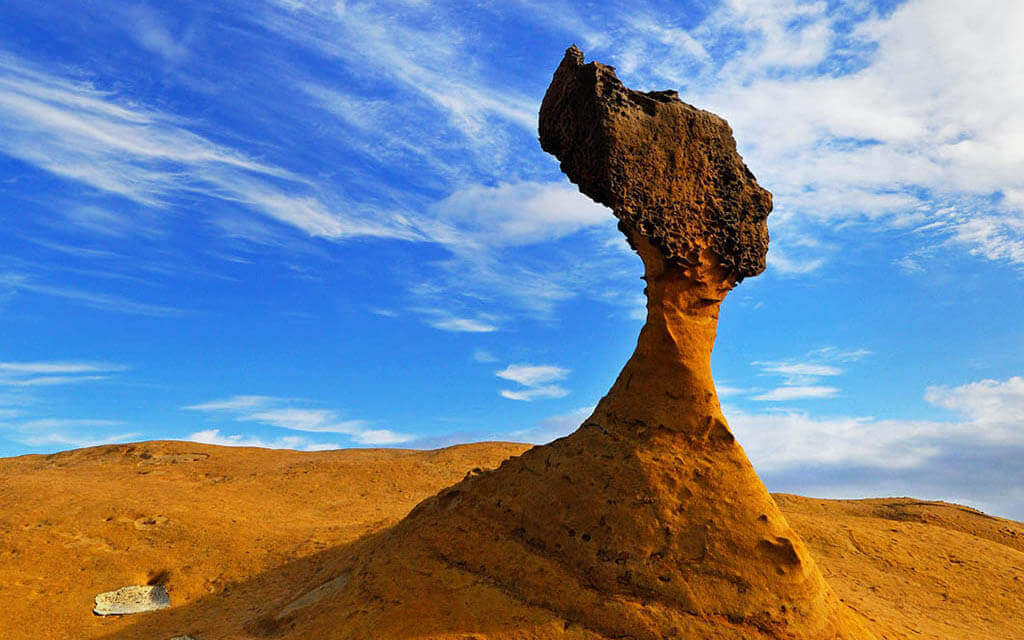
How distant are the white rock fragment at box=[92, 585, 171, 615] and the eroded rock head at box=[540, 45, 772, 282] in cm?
814

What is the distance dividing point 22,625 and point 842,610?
9.92 m

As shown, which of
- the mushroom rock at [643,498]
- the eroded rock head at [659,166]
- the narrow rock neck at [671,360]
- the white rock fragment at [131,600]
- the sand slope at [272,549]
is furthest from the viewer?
the white rock fragment at [131,600]

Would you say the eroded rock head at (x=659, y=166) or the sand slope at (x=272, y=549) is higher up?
the eroded rock head at (x=659, y=166)

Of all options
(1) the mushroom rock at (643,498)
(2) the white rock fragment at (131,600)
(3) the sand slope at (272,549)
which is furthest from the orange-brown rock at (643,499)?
(2) the white rock fragment at (131,600)

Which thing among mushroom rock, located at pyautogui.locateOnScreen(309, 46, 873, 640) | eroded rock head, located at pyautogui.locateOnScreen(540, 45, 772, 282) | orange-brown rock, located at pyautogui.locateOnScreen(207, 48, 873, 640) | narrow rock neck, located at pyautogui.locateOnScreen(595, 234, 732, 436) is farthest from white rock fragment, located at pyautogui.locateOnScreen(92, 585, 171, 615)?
eroded rock head, located at pyautogui.locateOnScreen(540, 45, 772, 282)

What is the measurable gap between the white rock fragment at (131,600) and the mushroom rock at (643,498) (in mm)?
3851

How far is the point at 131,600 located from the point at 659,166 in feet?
29.8

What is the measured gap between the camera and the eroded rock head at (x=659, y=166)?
6664 mm

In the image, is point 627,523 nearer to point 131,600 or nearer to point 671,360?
point 671,360

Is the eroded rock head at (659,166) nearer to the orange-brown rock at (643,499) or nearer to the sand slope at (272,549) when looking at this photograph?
the orange-brown rock at (643,499)

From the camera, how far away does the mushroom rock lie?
6.27m

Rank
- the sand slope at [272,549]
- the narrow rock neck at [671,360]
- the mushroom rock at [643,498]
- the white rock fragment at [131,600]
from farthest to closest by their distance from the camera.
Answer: the white rock fragment at [131,600]
the sand slope at [272,549]
the narrow rock neck at [671,360]
the mushroom rock at [643,498]

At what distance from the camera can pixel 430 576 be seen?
22.2ft

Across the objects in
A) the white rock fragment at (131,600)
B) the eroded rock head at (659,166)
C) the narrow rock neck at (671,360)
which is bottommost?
the white rock fragment at (131,600)
